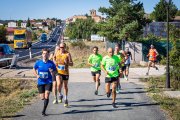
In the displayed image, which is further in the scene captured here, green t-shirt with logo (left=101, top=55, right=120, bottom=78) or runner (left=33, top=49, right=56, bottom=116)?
green t-shirt with logo (left=101, top=55, right=120, bottom=78)

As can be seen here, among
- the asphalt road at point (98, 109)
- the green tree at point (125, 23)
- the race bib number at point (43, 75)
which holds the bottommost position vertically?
the asphalt road at point (98, 109)

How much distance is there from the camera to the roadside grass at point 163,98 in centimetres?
1085

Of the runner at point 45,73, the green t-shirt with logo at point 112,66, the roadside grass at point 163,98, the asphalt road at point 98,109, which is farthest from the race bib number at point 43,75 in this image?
the roadside grass at point 163,98

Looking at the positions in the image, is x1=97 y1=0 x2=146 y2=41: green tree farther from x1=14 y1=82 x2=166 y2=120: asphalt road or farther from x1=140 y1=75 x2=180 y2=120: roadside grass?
x1=14 y1=82 x2=166 y2=120: asphalt road

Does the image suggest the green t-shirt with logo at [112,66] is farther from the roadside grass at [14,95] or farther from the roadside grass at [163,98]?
the roadside grass at [14,95]

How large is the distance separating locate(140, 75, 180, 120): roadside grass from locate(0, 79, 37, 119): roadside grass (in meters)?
4.59

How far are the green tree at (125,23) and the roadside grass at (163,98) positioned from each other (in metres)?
17.7

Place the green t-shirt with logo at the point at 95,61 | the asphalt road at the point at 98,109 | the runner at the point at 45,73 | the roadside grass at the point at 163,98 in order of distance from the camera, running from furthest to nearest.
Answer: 1. the green t-shirt with logo at the point at 95,61
2. the roadside grass at the point at 163,98
3. the runner at the point at 45,73
4. the asphalt road at the point at 98,109

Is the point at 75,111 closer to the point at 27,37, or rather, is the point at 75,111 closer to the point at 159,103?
the point at 159,103

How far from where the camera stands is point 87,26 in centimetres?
8669

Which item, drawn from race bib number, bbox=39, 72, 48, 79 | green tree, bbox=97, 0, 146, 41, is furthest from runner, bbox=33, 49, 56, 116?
green tree, bbox=97, 0, 146, 41

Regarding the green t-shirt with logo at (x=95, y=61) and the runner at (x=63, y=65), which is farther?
the green t-shirt with logo at (x=95, y=61)

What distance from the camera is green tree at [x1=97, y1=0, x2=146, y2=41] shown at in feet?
120

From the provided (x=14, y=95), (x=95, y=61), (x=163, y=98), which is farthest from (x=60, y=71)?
(x=14, y=95)
